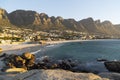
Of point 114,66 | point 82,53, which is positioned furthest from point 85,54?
point 114,66

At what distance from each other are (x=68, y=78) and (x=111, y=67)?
25.0 metres

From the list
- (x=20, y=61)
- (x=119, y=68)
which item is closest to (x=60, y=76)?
(x=119, y=68)

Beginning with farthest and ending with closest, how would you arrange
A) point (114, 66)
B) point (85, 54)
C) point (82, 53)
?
point (82, 53), point (85, 54), point (114, 66)

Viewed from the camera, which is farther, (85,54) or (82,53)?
(82,53)

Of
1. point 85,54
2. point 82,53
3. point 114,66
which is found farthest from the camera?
point 82,53

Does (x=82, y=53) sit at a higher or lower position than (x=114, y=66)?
lower

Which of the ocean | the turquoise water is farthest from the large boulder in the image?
the turquoise water

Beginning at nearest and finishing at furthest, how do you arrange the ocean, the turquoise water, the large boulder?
1. the large boulder
2. the ocean
3. the turquoise water

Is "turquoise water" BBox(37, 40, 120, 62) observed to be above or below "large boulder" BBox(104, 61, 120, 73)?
below

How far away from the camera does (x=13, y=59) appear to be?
131 ft

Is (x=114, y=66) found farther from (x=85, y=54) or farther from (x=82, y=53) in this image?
(x=82, y=53)

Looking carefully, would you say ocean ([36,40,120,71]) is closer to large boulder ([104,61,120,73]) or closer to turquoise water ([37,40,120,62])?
turquoise water ([37,40,120,62])

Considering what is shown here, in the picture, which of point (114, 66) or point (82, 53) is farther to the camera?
point (82, 53)

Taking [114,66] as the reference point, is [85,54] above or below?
below
